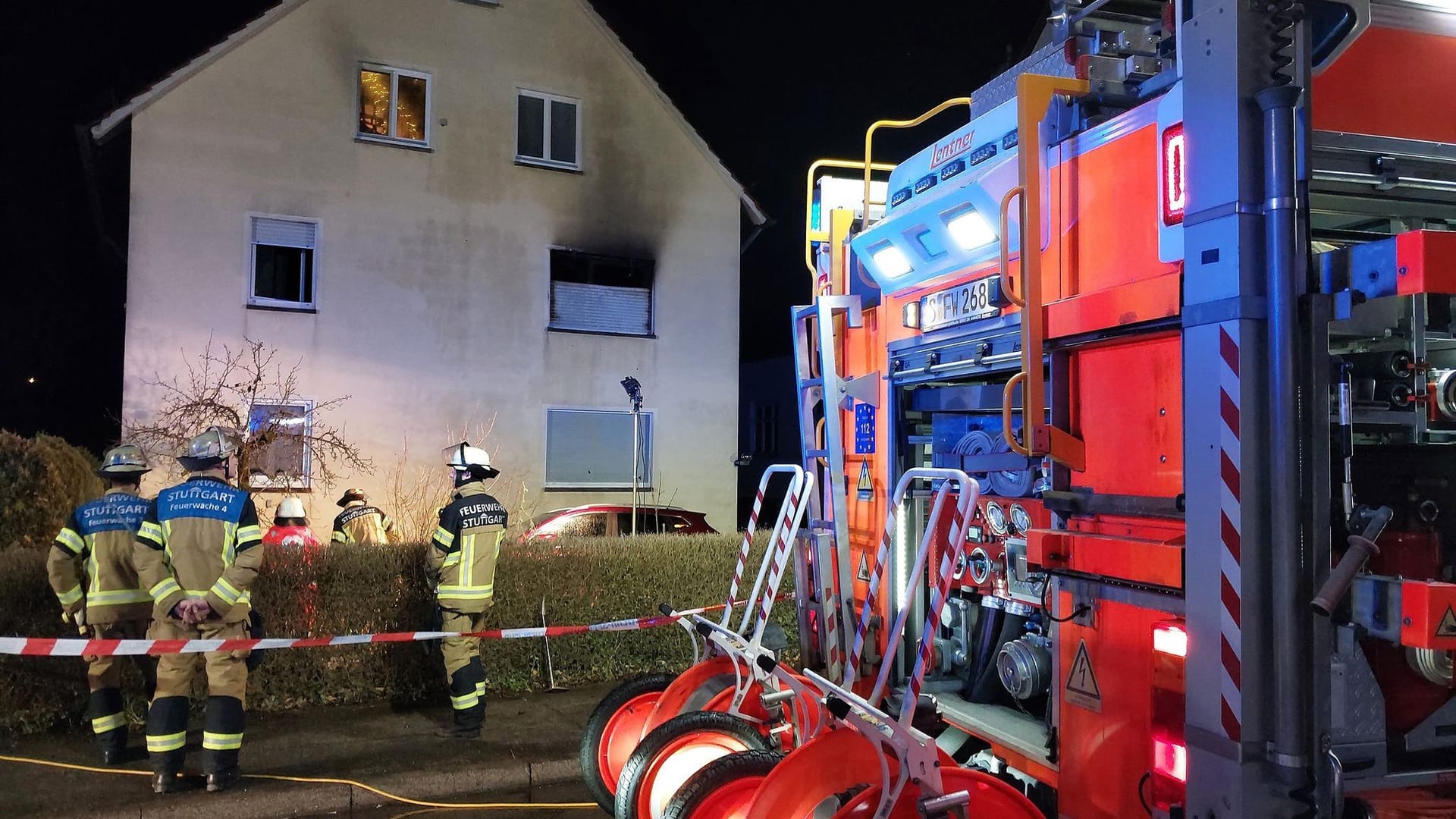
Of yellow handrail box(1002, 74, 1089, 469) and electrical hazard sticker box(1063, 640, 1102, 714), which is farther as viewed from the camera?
yellow handrail box(1002, 74, 1089, 469)

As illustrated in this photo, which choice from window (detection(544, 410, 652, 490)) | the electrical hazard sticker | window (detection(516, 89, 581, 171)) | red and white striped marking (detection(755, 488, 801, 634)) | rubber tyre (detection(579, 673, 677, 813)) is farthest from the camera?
window (detection(516, 89, 581, 171))

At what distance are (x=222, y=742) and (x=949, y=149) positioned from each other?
4887 mm

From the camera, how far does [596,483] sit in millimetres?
16281

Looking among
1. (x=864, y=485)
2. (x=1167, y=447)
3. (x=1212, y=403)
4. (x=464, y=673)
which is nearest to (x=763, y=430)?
(x=464, y=673)

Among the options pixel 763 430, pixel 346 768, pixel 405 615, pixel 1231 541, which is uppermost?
pixel 763 430

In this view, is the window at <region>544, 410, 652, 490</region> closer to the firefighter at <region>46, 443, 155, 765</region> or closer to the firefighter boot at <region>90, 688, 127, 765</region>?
the firefighter at <region>46, 443, 155, 765</region>

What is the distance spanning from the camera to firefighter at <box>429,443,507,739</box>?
21.6 ft

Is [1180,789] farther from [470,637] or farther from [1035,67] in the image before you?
[470,637]

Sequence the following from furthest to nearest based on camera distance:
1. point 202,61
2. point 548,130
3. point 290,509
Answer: point 548,130 → point 202,61 → point 290,509

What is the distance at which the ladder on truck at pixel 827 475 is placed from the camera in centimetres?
466

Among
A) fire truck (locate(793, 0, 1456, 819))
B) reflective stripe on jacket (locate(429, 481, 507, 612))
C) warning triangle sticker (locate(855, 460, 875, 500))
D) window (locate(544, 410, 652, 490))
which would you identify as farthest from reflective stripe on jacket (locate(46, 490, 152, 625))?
window (locate(544, 410, 652, 490))

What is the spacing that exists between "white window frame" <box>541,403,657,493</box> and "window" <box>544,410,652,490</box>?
1cm

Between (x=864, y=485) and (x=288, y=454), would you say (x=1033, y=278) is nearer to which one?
(x=864, y=485)

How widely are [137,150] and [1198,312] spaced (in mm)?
14752
